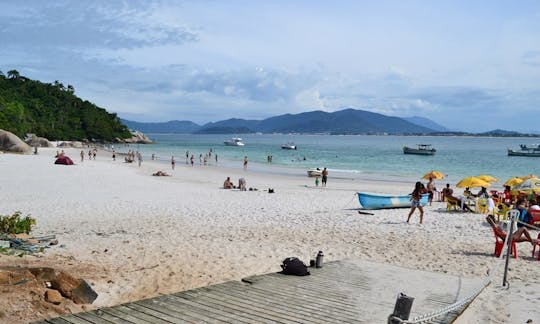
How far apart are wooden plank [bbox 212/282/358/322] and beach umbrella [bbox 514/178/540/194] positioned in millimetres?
17617

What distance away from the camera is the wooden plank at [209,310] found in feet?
18.1

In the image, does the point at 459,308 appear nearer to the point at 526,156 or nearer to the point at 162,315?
the point at 162,315

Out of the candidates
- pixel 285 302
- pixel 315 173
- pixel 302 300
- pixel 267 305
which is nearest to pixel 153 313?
pixel 267 305

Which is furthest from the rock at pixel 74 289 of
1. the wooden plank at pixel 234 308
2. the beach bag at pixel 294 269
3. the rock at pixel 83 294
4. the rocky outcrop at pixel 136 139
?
the rocky outcrop at pixel 136 139

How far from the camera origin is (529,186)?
20.8 meters

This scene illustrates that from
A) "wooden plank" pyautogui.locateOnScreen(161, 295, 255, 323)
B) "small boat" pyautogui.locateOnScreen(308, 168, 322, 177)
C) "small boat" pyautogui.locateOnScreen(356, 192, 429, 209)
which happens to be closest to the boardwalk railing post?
"wooden plank" pyautogui.locateOnScreen(161, 295, 255, 323)

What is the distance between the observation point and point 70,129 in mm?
102250

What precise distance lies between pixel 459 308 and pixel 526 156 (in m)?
89.3

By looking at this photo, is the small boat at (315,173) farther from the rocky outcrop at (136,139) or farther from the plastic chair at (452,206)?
the rocky outcrop at (136,139)

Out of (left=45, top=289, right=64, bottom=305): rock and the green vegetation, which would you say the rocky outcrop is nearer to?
the green vegetation

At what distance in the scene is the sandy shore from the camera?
802 cm

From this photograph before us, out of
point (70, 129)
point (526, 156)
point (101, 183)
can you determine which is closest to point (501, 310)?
point (101, 183)

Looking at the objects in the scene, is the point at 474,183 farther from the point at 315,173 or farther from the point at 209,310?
the point at 315,173

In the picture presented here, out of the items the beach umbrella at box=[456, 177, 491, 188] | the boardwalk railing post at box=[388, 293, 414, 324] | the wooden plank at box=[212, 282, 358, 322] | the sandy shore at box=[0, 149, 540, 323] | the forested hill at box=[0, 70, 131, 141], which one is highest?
the forested hill at box=[0, 70, 131, 141]
